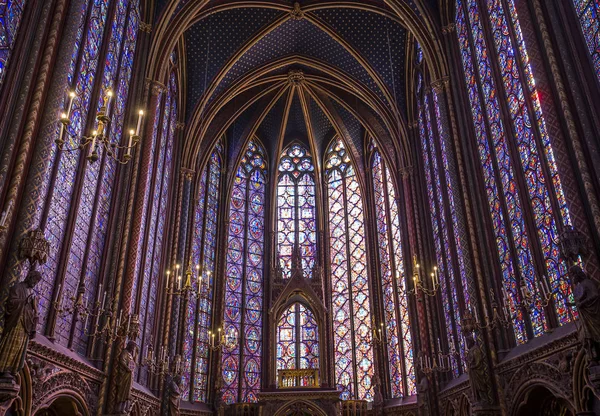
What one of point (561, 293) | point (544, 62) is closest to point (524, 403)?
point (561, 293)

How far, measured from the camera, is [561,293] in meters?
11.5

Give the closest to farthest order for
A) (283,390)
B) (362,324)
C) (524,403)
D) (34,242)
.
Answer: (34,242), (524,403), (283,390), (362,324)

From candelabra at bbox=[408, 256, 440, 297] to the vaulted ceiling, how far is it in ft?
20.9

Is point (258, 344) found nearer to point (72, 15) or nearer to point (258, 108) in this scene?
point (258, 108)

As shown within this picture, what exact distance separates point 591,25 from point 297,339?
18.5m

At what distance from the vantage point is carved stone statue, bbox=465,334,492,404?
13.5 metres

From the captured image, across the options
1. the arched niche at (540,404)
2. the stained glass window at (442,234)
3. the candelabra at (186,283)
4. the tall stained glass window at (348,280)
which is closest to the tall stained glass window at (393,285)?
the tall stained glass window at (348,280)

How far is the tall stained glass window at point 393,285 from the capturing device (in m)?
22.4

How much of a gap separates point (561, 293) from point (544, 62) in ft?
15.9

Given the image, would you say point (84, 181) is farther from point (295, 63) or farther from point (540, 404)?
point (295, 63)

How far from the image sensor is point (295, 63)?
85.7 ft

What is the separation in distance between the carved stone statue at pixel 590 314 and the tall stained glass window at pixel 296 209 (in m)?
18.1

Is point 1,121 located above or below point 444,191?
below

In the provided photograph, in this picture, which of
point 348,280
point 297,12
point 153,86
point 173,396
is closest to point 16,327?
point 173,396
